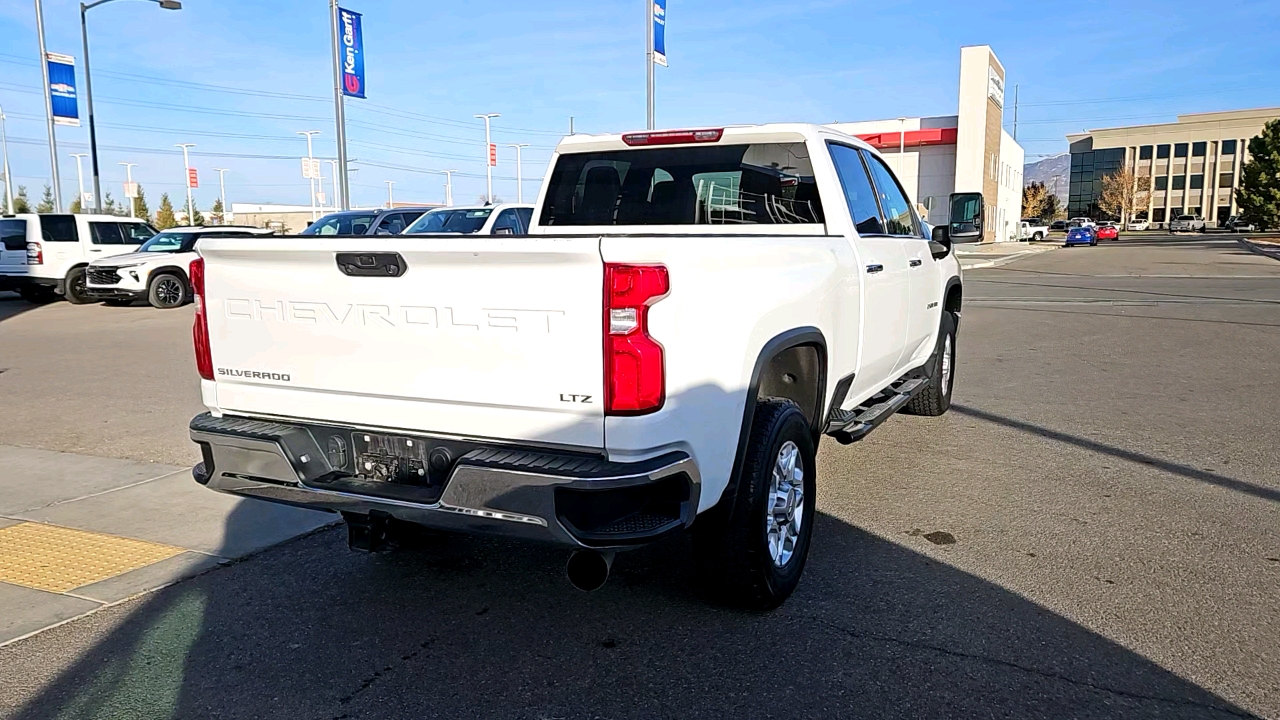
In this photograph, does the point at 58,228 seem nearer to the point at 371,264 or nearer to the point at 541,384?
the point at 371,264

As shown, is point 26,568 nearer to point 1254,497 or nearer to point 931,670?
point 931,670

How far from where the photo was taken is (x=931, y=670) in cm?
345

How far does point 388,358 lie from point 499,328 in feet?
1.67

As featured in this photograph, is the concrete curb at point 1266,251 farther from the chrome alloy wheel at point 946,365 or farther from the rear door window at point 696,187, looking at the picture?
the rear door window at point 696,187

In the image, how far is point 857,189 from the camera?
555cm

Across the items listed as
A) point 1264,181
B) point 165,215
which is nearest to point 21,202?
point 165,215

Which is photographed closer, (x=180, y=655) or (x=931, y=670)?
(x=931, y=670)

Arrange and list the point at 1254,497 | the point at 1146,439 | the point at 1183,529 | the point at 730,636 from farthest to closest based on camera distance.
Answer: the point at 1146,439 < the point at 1254,497 < the point at 1183,529 < the point at 730,636

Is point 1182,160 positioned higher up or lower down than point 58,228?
higher up

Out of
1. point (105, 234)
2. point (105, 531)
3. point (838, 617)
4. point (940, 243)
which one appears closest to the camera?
point (838, 617)

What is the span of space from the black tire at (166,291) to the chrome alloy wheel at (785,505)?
16.9 meters

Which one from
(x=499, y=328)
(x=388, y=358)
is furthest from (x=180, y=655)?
(x=499, y=328)

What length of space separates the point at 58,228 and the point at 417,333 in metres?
18.7

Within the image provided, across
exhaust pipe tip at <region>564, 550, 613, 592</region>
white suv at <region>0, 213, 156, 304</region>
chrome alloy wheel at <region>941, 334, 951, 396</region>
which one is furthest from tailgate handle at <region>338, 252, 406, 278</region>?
white suv at <region>0, 213, 156, 304</region>
